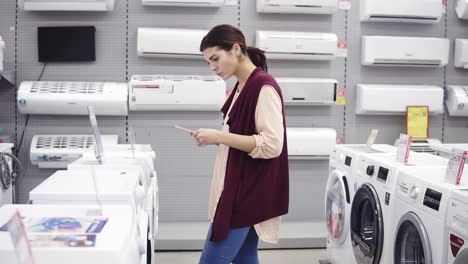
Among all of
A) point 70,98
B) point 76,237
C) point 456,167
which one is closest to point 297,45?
point 70,98

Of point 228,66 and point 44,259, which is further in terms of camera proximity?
point 228,66

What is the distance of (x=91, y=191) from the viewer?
1.92 metres

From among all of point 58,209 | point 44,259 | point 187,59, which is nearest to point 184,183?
point 187,59

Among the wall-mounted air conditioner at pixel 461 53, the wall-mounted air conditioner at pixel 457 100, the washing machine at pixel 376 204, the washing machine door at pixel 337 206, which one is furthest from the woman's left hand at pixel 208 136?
the wall-mounted air conditioner at pixel 461 53

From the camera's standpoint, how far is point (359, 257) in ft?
10.1

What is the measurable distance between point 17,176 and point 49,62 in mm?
1065

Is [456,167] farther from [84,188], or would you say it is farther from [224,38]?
[84,188]

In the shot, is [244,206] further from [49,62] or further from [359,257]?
[49,62]

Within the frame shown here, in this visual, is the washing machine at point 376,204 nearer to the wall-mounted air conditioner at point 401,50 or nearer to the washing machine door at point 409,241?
the washing machine door at point 409,241

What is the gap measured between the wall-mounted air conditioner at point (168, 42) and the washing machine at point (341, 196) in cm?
159

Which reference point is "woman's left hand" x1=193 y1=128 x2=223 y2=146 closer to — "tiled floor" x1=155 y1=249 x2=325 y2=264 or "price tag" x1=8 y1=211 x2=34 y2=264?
"price tag" x1=8 y1=211 x2=34 y2=264

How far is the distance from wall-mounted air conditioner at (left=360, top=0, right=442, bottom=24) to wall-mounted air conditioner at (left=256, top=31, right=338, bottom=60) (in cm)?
42

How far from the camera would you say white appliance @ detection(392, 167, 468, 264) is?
85.9 inches

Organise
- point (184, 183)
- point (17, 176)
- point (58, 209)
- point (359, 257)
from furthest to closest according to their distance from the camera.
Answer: point (184, 183) < point (17, 176) < point (359, 257) < point (58, 209)
